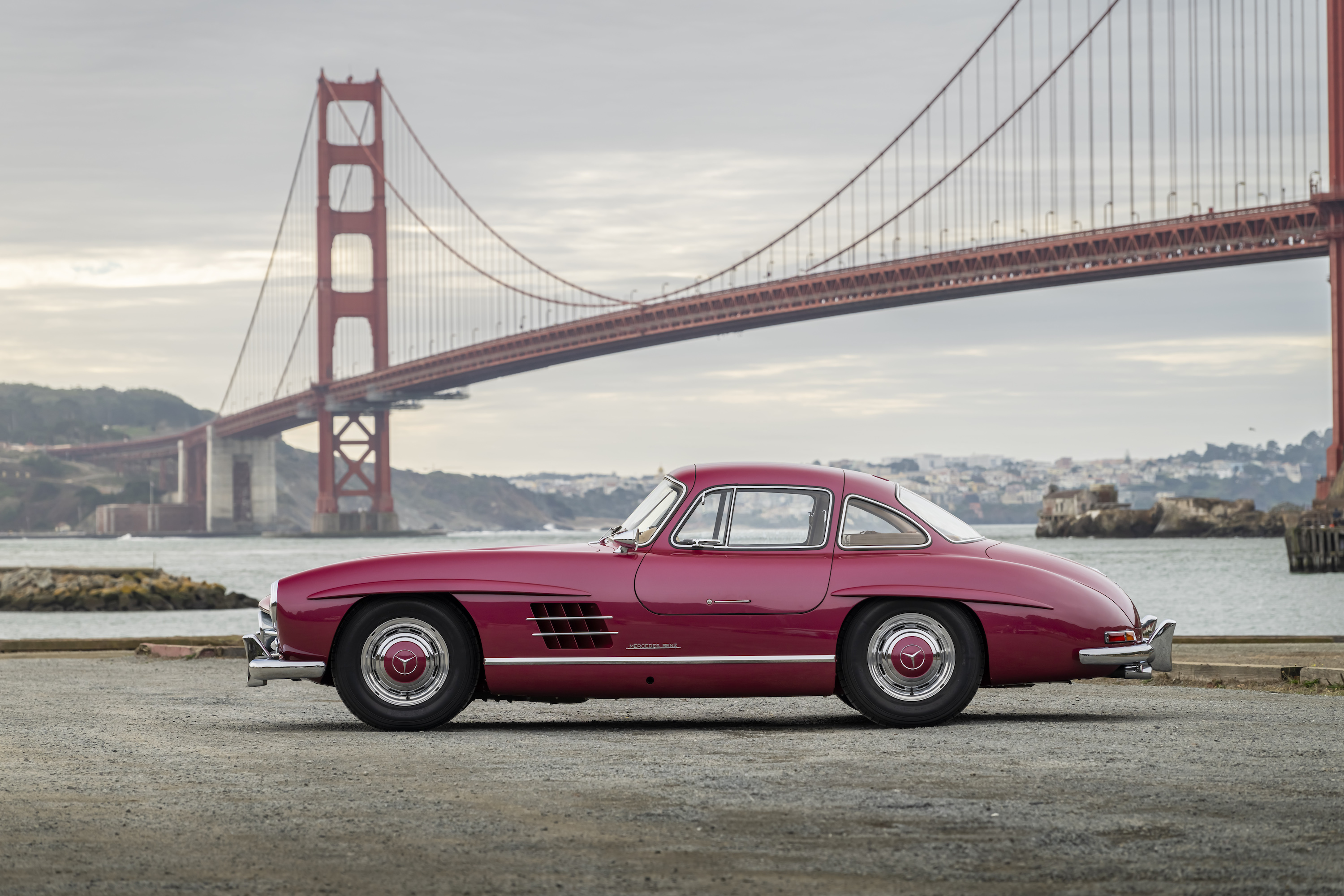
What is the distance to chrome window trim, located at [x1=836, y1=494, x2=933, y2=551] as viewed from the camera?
7699 mm

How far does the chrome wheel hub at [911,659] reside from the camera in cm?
754

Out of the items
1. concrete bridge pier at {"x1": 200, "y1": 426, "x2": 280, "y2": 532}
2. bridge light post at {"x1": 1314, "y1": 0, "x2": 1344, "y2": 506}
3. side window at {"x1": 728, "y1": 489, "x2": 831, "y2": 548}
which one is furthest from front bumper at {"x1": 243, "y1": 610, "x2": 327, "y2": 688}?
concrete bridge pier at {"x1": 200, "y1": 426, "x2": 280, "y2": 532}

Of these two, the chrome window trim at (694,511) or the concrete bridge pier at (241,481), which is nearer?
the chrome window trim at (694,511)

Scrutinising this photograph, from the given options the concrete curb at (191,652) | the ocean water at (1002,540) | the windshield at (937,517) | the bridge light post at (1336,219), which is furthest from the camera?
the bridge light post at (1336,219)

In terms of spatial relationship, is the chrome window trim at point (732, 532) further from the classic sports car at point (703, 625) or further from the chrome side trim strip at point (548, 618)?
the chrome side trim strip at point (548, 618)

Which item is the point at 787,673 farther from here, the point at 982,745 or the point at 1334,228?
the point at 1334,228

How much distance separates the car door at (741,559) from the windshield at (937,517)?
41 cm

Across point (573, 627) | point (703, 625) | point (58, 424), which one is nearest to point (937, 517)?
point (703, 625)

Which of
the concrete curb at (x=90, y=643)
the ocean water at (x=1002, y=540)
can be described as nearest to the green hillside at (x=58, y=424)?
the ocean water at (x=1002, y=540)

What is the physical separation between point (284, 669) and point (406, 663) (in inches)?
21.8

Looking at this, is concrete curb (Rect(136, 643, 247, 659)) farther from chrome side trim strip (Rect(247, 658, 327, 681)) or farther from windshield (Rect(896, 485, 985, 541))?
windshield (Rect(896, 485, 985, 541))

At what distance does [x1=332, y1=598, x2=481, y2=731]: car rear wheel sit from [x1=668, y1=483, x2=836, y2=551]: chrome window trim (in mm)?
1045

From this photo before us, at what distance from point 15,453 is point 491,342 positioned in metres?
97.0

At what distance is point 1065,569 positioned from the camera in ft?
25.6
